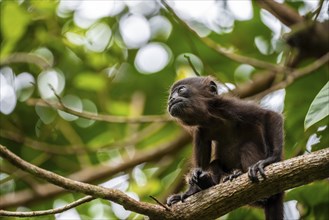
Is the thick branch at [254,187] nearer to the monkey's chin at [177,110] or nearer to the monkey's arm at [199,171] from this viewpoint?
the monkey's arm at [199,171]

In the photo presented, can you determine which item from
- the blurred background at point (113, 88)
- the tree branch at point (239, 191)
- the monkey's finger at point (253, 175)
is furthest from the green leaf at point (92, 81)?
the monkey's finger at point (253, 175)

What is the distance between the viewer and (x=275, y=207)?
221 inches

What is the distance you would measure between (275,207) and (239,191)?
1.07 metres

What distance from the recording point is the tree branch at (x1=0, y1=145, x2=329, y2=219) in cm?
444

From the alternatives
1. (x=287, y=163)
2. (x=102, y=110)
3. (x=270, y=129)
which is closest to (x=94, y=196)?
(x=287, y=163)

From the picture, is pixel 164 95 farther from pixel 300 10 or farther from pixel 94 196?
pixel 94 196

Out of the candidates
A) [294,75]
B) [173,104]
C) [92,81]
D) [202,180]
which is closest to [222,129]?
[173,104]

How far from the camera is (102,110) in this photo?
839 cm

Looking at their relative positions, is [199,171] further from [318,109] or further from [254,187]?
[318,109]

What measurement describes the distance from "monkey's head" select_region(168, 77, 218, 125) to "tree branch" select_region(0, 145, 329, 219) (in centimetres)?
146

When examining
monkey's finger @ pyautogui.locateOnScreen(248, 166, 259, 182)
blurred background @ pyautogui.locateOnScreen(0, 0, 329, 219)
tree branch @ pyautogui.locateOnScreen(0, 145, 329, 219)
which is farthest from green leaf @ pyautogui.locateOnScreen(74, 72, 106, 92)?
monkey's finger @ pyautogui.locateOnScreen(248, 166, 259, 182)

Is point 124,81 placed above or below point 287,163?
below

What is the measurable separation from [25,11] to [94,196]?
3693 millimetres

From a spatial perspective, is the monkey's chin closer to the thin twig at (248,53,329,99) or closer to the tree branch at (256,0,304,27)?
the thin twig at (248,53,329,99)
